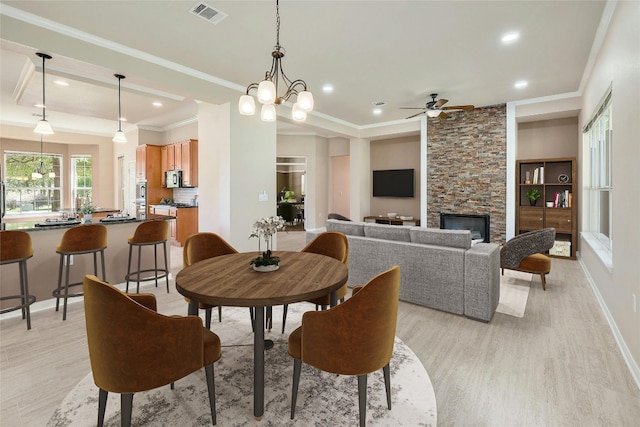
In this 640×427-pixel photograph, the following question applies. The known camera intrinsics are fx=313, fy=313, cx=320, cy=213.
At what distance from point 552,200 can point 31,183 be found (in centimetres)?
1261

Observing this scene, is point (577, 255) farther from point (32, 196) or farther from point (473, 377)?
point (32, 196)

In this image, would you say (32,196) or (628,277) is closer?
(628,277)

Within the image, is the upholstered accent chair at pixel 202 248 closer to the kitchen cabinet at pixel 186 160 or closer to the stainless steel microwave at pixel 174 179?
the kitchen cabinet at pixel 186 160

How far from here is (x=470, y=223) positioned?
6.39 metres

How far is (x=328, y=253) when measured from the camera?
2.96 metres

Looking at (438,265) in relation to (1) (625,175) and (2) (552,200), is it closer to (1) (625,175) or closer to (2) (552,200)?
(1) (625,175)

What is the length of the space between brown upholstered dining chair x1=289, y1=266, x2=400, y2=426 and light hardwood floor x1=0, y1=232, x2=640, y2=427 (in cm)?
63

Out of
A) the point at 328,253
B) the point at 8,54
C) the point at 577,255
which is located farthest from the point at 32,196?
the point at 577,255

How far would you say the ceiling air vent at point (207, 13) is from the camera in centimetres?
281

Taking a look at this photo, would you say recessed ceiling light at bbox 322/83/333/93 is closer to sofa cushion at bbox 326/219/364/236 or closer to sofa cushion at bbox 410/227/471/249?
sofa cushion at bbox 326/219/364/236

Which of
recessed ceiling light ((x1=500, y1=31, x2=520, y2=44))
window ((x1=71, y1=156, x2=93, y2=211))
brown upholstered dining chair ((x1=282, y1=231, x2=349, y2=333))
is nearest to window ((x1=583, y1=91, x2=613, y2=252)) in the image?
recessed ceiling light ((x1=500, y1=31, x2=520, y2=44))

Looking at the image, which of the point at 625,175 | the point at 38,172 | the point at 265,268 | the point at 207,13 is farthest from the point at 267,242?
the point at 38,172

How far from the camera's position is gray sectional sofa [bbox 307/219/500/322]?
294 centimetres

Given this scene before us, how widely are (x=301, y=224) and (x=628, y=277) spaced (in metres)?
9.31
